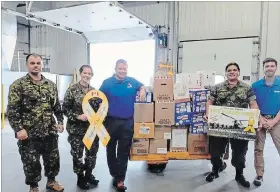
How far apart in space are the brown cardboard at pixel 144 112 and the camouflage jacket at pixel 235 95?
875mm

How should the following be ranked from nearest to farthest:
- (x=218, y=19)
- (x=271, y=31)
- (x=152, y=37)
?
1. (x=271, y=31)
2. (x=218, y=19)
3. (x=152, y=37)

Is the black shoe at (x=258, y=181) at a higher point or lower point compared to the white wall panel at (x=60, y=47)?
lower

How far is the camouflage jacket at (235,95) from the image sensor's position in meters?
2.81

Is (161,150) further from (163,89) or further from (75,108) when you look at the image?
(75,108)

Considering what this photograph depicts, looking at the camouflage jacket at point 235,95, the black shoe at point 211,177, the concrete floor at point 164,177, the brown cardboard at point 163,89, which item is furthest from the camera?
the brown cardboard at point 163,89

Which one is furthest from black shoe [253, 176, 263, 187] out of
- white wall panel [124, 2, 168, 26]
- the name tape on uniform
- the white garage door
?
white wall panel [124, 2, 168, 26]

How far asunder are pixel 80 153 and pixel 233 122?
5.47 ft

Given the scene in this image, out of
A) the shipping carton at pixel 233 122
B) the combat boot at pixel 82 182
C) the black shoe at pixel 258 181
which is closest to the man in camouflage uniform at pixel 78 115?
the combat boot at pixel 82 182

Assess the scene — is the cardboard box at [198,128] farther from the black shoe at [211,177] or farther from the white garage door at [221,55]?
the white garage door at [221,55]

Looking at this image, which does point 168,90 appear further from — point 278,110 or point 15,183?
point 15,183

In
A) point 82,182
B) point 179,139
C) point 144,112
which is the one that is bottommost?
point 82,182

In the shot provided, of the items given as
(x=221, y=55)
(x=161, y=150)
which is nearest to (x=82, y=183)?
(x=161, y=150)

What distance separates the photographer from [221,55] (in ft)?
25.5

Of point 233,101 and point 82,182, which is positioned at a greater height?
point 233,101
